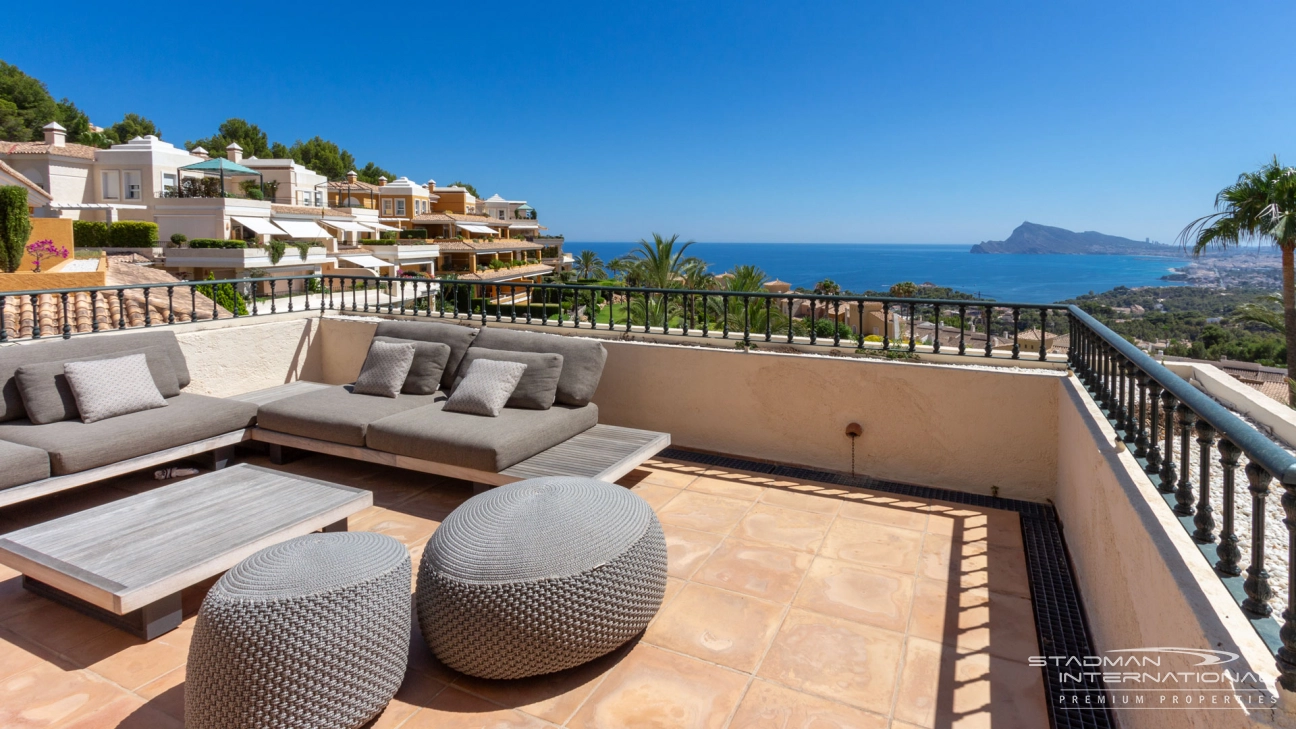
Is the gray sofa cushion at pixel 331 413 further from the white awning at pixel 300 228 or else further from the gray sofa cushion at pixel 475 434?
the white awning at pixel 300 228

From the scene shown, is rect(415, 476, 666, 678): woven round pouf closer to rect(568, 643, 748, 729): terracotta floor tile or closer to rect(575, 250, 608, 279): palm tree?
rect(568, 643, 748, 729): terracotta floor tile

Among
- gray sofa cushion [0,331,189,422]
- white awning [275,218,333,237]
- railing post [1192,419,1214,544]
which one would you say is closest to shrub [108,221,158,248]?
white awning [275,218,333,237]

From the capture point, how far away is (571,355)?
4805 mm

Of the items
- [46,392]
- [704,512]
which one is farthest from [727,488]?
[46,392]

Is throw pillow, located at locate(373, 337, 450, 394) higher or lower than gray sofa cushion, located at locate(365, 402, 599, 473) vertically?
higher

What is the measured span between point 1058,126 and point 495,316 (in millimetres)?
65772

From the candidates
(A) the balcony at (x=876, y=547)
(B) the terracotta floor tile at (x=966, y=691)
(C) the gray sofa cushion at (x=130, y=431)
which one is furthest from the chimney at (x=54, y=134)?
(B) the terracotta floor tile at (x=966, y=691)

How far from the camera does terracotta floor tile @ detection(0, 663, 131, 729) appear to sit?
7.22 feet

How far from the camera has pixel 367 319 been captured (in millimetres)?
6488

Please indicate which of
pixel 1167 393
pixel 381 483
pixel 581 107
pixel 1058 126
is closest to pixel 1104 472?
pixel 1167 393

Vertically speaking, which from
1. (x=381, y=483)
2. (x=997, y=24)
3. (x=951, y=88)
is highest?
(x=951, y=88)

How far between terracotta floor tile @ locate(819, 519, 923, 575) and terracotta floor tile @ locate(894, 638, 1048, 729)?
711 mm

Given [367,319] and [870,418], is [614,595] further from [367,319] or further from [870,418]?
[367,319]

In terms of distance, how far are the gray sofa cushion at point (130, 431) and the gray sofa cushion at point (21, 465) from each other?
0.06 metres
